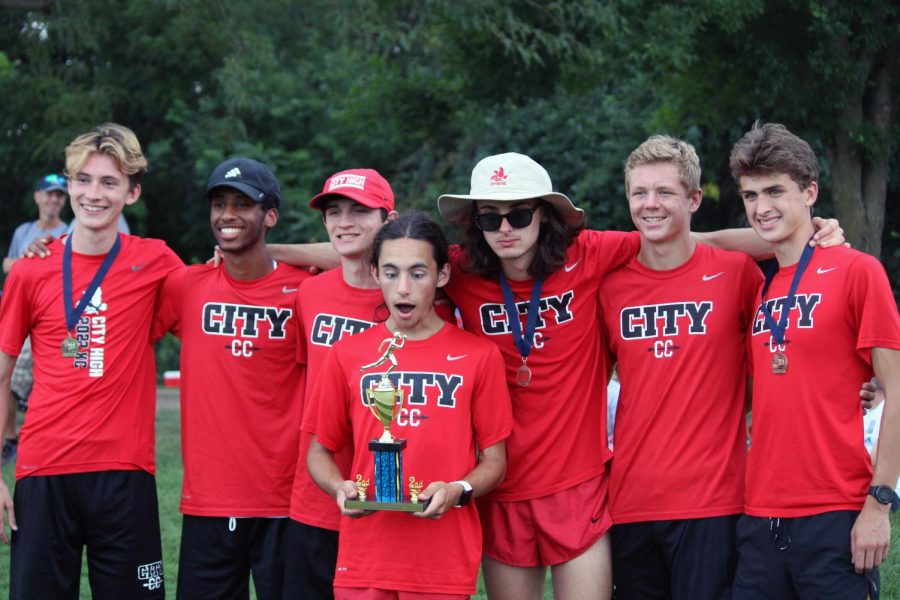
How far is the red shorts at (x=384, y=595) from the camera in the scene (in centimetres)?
434

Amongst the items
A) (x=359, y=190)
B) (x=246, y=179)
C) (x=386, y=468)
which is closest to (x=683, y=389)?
(x=386, y=468)

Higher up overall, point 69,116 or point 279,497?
point 69,116

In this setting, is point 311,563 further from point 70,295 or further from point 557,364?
point 70,295

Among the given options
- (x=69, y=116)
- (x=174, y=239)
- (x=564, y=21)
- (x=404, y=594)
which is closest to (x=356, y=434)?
(x=404, y=594)

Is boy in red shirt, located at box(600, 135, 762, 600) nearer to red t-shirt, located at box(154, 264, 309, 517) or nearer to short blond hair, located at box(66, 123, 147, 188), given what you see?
red t-shirt, located at box(154, 264, 309, 517)

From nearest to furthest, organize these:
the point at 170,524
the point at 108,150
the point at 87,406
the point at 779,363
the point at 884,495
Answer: the point at 884,495, the point at 779,363, the point at 87,406, the point at 108,150, the point at 170,524

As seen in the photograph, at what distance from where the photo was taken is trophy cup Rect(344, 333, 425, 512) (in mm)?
4176

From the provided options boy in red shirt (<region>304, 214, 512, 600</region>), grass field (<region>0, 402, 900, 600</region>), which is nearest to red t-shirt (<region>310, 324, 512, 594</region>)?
boy in red shirt (<region>304, 214, 512, 600</region>)

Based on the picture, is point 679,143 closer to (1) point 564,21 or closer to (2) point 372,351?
(2) point 372,351

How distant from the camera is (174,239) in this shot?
72.0 ft

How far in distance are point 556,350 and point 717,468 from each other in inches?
32.0

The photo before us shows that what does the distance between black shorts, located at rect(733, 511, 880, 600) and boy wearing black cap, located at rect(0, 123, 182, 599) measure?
264cm

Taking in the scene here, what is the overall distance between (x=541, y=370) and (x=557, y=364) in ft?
0.24

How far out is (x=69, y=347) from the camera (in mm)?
5094
